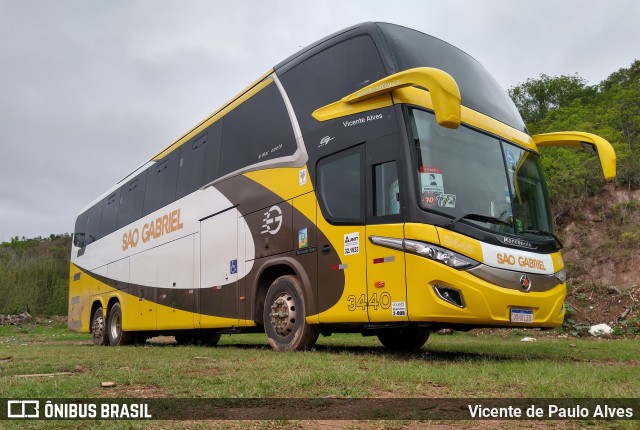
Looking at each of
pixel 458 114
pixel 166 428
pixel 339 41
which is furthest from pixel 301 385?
pixel 339 41

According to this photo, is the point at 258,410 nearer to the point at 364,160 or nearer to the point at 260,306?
the point at 364,160

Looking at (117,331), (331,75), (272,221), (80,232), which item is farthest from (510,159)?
(80,232)

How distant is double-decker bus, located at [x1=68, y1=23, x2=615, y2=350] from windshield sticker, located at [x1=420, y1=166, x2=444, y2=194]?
2cm

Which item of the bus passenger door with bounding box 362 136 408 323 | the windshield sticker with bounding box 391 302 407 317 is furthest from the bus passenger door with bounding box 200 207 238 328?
the windshield sticker with bounding box 391 302 407 317

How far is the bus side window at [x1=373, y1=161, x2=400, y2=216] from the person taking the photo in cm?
692

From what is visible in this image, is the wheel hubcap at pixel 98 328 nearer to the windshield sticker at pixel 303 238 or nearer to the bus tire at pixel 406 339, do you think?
the bus tire at pixel 406 339

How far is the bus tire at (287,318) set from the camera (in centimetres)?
800

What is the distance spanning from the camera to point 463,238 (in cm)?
654

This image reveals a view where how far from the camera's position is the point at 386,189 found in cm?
706

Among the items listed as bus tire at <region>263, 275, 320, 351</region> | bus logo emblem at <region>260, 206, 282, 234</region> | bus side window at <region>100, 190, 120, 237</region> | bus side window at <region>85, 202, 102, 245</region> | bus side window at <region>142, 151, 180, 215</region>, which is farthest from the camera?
bus side window at <region>85, 202, 102, 245</region>

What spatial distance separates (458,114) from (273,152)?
3.73m

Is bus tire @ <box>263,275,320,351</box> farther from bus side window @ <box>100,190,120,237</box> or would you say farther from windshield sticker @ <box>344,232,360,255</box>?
bus side window @ <box>100,190,120,237</box>

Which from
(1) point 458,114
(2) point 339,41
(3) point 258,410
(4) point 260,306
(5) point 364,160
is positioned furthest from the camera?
(4) point 260,306

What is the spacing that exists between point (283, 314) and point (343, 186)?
216 centimetres
